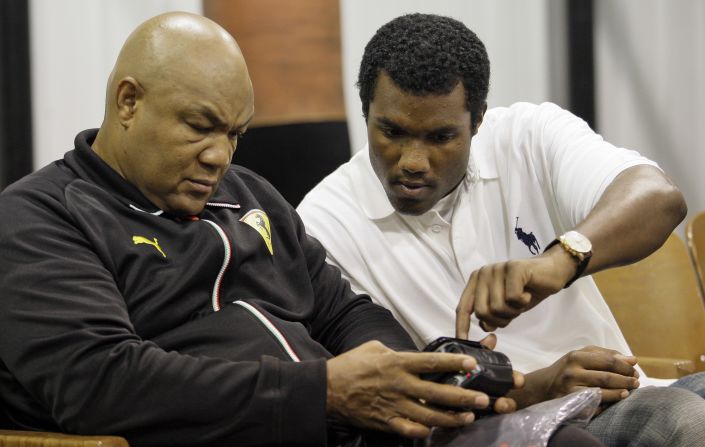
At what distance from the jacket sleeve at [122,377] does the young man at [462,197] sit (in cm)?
50

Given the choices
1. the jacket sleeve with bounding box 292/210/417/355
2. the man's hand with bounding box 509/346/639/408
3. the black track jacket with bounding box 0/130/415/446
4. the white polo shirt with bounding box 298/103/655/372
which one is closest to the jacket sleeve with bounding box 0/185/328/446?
the black track jacket with bounding box 0/130/415/446

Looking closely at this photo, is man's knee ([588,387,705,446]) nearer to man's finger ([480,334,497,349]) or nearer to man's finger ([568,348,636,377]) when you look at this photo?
man's finger ([568,348,636,377])

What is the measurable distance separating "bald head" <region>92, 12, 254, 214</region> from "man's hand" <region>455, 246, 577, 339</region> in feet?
1.42

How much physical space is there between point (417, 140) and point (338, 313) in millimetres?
347

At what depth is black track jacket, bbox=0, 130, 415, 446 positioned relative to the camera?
1.33 m

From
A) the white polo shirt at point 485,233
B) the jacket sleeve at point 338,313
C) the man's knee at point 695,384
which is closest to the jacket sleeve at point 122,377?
the jacket sleeve at point 338,313

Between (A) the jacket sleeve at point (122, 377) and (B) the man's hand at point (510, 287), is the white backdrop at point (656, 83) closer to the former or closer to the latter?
(B) the man's hand at point (510, 287)

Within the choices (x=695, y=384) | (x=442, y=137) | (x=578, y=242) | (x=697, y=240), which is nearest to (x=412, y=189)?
(x=442, y=137)

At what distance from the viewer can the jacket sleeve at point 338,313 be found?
1.71m

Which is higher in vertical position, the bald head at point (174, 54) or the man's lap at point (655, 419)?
the bald head at point (174, 54)

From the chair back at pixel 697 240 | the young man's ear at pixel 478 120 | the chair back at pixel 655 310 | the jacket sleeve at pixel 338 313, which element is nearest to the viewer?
the jacket sleeve at pixel 338 313

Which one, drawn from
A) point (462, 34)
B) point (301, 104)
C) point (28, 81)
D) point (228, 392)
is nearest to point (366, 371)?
point (228, 392)

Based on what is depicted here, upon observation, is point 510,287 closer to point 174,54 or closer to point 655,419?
point 655,419

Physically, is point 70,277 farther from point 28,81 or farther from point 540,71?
point 540,71
